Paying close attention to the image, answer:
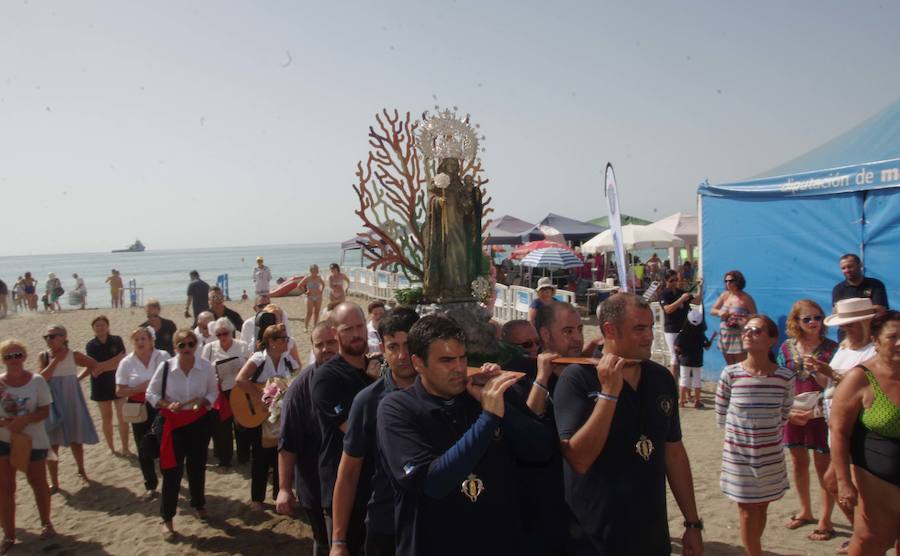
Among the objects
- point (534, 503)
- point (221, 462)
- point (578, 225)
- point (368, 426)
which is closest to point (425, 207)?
point (221, 462)

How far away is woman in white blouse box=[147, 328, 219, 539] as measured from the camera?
5336 millimetres

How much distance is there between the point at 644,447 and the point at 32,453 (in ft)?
17.1

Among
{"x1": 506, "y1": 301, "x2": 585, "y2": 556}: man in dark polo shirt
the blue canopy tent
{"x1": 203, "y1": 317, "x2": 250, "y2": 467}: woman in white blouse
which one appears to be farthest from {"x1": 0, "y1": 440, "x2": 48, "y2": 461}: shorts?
the blue canopy tent

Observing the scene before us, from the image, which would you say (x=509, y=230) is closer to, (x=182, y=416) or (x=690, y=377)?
(x=690, y=377)

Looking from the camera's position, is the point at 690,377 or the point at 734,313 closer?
the point at 734,313

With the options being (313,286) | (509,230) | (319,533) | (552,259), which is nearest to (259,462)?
(319,533)

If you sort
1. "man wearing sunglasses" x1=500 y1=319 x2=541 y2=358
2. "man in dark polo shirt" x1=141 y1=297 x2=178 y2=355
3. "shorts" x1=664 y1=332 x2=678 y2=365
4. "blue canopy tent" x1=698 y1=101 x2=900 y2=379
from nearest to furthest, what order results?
"man wearing sunglasses" x1=500 y1=319 x2=541 y2=358 < "blue canopy tent" x1=698 y1=101 x2=900 y2=379 < "man in dark polo shirt" x1=141 y1=297 x2=178 y2=355 < "shorts" x1=664 y1=332 x2=678 y2=365

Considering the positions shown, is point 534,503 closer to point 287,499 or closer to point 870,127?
point 287,499

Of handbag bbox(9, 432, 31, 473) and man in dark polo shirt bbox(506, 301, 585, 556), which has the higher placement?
man in dark polo shirt bbox(506, 301, 585, 556)

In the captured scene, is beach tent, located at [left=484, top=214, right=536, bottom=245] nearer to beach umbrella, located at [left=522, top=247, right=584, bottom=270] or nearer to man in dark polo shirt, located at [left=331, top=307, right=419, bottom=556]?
beach umbrella, located at [left=522, top=247, right=584, bottom=270]

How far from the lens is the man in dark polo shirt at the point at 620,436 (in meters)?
2.66

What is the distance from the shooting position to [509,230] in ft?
83.8

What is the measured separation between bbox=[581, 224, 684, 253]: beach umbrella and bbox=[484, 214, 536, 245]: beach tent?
532 cm

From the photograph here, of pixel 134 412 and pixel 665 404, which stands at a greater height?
pixel 665 404
